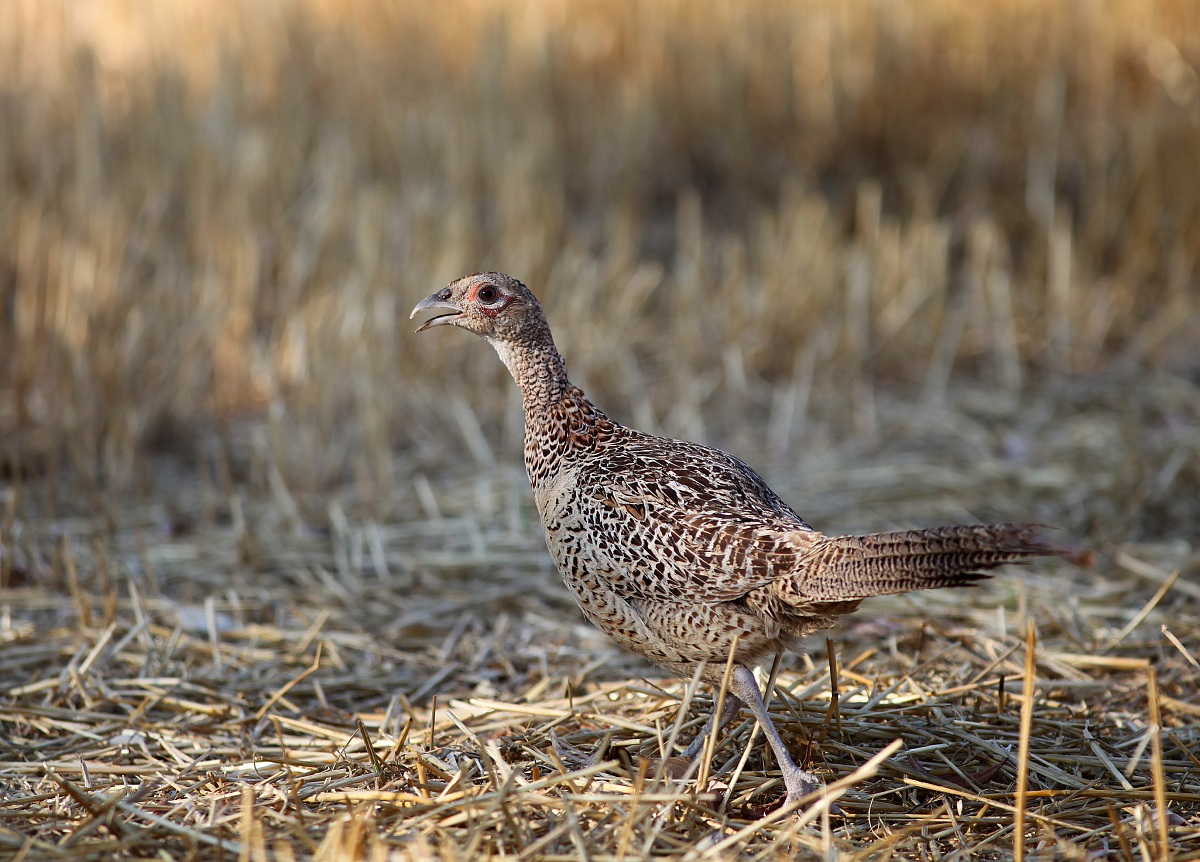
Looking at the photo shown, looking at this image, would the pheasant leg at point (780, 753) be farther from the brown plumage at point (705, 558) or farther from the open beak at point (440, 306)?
the open beak at point (440, 306)

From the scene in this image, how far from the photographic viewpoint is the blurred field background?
Result: 3867 millimetres

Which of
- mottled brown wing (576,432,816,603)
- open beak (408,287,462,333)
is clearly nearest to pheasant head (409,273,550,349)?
open beak (408,287,462,333)

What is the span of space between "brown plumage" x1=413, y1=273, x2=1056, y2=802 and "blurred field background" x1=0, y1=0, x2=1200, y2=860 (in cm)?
39

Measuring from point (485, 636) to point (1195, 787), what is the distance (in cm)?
248

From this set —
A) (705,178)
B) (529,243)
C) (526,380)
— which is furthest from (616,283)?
(526,380)

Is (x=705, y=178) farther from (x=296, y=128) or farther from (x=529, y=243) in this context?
(x=296, y=128)

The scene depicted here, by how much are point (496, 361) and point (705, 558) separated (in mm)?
4075

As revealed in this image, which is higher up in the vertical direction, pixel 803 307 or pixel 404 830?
pixel 803 307

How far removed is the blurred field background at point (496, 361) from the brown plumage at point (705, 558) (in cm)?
39

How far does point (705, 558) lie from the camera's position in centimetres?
327

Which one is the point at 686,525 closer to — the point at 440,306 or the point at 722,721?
the point at 722,721

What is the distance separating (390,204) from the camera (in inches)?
317

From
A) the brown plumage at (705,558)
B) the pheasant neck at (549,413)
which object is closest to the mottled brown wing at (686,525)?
the brown plumage at (705,558)

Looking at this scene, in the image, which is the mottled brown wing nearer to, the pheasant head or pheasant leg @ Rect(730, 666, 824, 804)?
pheasant leg @ Rect(730, 666, 824, 804)
